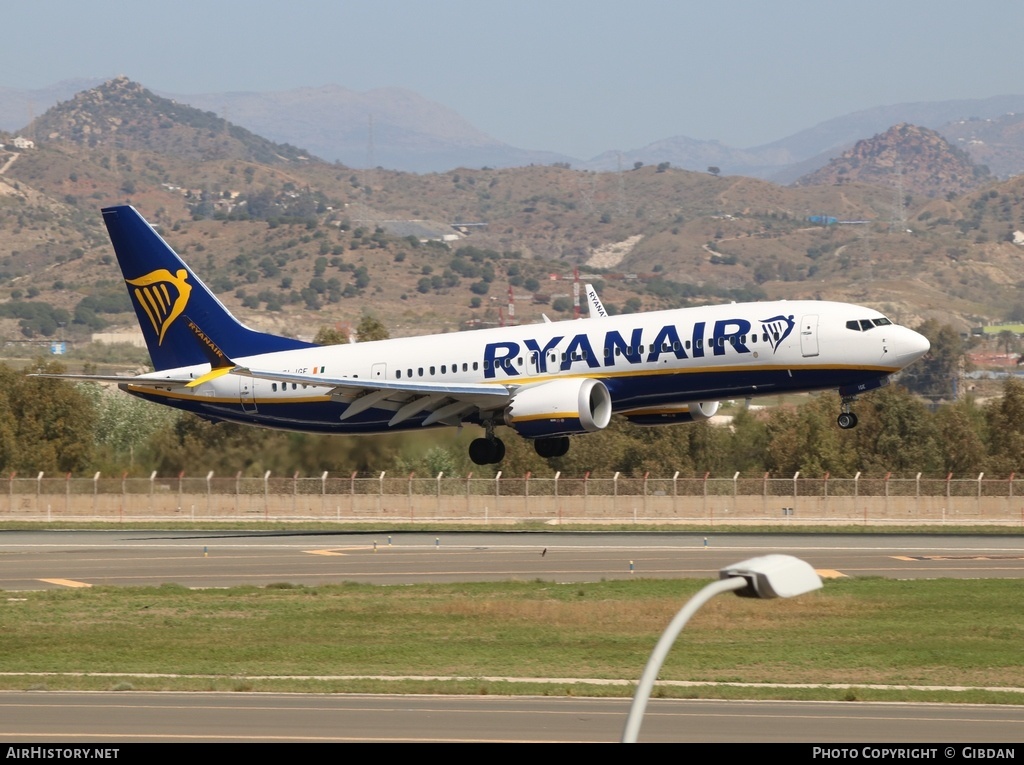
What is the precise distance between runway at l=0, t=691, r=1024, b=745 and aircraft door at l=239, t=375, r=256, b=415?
104 feet

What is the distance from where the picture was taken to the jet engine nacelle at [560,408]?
54.0 meters

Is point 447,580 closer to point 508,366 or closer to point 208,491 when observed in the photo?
point 508,366

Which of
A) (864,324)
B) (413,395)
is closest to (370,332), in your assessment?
(413,395)

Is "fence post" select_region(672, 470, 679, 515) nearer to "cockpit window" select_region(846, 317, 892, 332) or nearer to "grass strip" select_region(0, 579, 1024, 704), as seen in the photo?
"cockpit window" select_region(846, 317, 892, 332)

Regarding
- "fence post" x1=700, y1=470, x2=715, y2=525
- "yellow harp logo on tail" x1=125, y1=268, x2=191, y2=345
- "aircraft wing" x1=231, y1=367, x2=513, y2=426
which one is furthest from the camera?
"fence post" x1=700, y1=470, x2=715, y2=525

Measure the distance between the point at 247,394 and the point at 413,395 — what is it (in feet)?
24.8

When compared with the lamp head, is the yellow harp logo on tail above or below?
above

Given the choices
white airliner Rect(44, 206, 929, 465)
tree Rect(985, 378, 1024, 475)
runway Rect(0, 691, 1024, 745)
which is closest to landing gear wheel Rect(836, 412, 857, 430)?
white airliner Rect(44, 206, 929, 465)

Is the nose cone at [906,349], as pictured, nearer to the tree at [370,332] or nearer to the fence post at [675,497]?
the fence post at [675,497]

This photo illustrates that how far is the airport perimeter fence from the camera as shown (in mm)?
71812

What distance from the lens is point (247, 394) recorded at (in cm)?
6125
